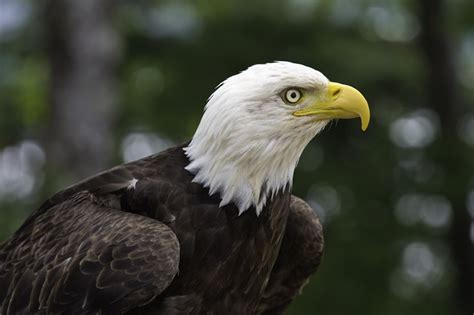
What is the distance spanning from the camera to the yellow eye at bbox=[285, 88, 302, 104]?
21.2 feet

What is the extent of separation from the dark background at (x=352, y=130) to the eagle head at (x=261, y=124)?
7727 millimetres

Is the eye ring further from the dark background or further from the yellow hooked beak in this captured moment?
the dark background

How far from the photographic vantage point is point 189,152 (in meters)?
6.70

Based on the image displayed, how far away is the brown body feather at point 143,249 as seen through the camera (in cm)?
610

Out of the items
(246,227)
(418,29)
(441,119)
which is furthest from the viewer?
(418,29)

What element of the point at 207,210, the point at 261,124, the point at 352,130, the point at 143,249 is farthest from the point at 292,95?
the point at 352,130

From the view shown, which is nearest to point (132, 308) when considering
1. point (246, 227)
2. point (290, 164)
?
point (246, 227)

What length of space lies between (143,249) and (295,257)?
1.52 metres

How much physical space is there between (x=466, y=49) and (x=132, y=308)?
1644cm

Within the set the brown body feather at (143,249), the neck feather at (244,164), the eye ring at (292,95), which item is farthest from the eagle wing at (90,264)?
the eye ring at (292,95)

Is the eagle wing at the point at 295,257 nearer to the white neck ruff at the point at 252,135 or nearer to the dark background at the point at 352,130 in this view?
the white neck ruff at the point at 252,135

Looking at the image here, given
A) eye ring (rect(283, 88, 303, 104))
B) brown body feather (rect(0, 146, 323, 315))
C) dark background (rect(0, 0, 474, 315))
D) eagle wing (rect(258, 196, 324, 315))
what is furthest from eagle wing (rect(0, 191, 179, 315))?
dark background (rect(0, 0, 474, 315))

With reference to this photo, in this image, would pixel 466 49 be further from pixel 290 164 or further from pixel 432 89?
pixel 290 164

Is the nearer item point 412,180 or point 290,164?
point 290,164
